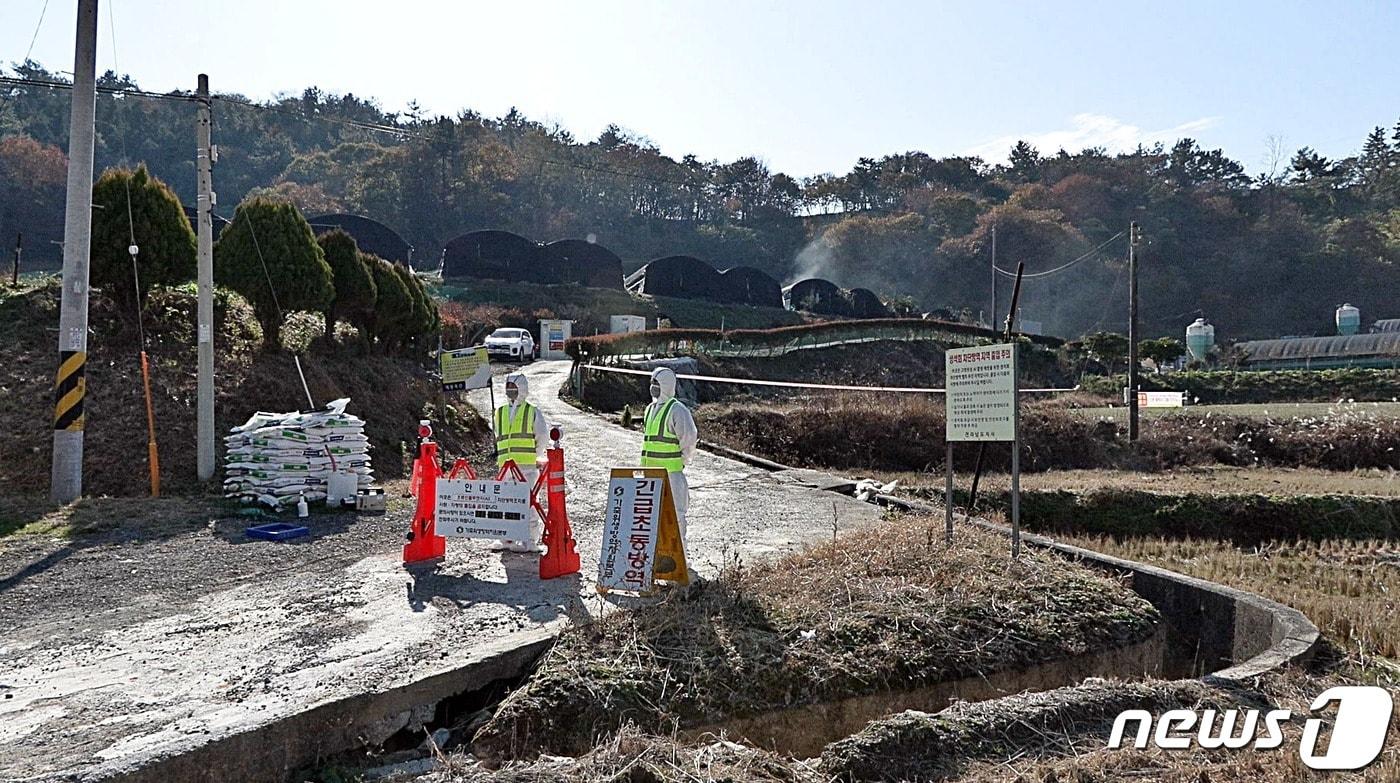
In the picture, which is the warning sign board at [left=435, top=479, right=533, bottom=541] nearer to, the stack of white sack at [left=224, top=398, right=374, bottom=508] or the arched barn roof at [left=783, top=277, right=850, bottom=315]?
the stack of white sack at [left=224, top=398, right=374, bottom=508]

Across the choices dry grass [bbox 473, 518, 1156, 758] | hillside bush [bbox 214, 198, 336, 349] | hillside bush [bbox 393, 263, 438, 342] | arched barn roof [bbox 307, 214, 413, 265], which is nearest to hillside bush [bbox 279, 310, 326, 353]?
hillside bush [bbox 214, 198, 336, 349]

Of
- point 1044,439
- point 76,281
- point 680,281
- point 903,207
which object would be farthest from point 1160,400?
point 903,207

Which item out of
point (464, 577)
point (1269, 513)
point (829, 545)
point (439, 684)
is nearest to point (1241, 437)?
point (1269, 513)

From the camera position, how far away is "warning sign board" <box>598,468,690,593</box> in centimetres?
738

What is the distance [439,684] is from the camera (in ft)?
17.8

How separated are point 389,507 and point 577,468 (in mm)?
4472

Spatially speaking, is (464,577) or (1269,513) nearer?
(464,577)

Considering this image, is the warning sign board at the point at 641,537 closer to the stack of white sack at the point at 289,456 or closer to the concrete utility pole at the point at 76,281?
the stack of white sack at the point at 289,456

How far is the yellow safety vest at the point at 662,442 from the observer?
26.8ft

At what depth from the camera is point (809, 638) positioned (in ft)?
19.5

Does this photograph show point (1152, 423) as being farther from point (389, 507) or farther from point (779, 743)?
point (779, 743)

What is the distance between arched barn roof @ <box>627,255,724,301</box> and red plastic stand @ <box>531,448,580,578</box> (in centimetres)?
4684

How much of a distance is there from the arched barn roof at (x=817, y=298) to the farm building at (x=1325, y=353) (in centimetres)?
2070

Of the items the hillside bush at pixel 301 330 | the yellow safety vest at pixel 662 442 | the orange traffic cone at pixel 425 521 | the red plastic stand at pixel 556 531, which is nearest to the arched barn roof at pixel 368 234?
the hillside bush at pixel 301 330
